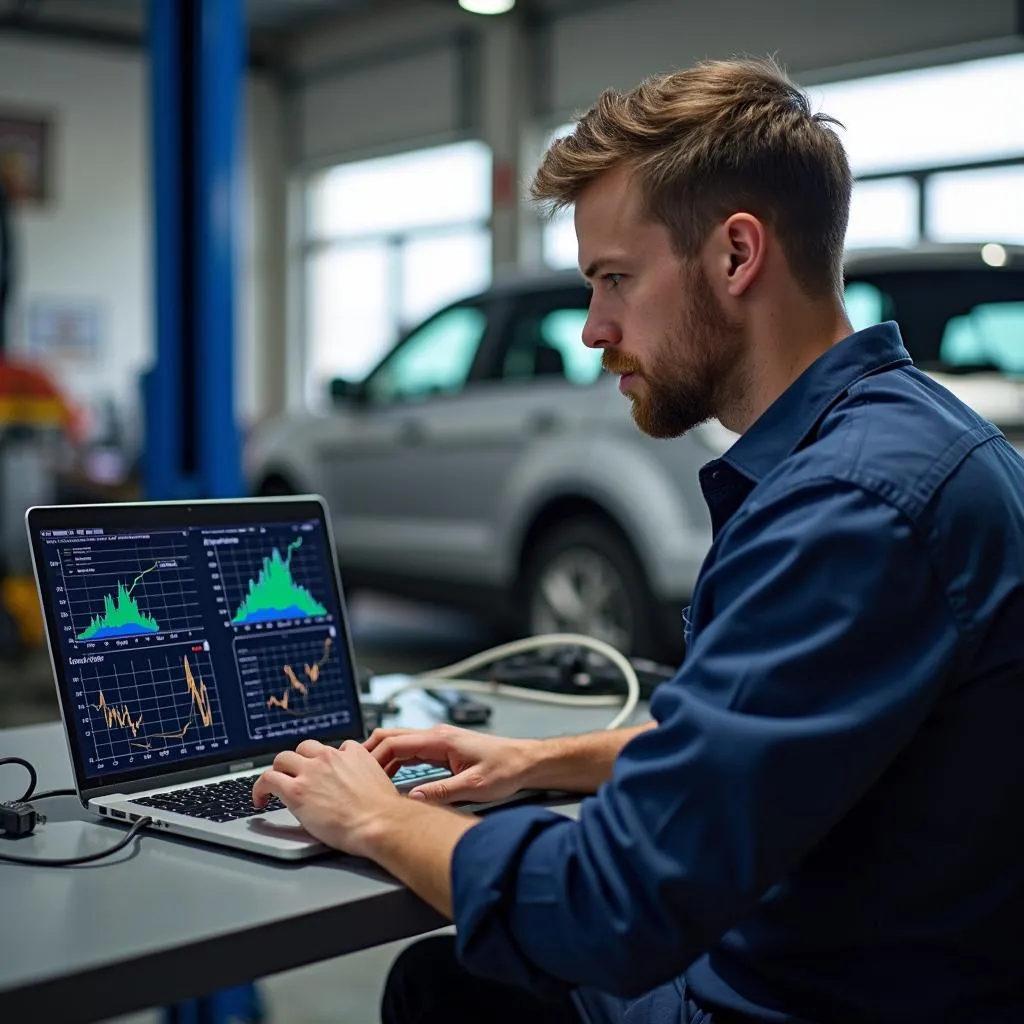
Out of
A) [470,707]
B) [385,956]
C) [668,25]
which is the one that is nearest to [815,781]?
[470,707]

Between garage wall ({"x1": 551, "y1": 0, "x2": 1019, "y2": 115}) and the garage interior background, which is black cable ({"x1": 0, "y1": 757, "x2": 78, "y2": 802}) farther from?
garage wall ({"x1": 551, "y1": 0, "x2": 1019, "y2": 115})

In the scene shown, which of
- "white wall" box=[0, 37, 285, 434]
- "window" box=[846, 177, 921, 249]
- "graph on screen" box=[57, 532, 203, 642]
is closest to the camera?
"graph on screen" box=[57, 532, 203, 642]

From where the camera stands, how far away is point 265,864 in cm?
121

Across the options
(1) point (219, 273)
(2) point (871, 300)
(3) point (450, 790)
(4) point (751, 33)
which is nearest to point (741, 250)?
(3) point (450, 790)

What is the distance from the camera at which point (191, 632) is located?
58.9 inches

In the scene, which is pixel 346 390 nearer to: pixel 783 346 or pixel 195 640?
pixel 195 640

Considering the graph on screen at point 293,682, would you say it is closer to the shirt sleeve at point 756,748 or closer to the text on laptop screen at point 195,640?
the text on laptop screen at point 195,640

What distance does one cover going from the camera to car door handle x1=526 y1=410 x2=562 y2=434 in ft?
16.9

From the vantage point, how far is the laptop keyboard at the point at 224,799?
1319 mm

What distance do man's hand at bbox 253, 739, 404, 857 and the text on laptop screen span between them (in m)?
0.20

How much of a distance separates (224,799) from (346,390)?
4.93 metres

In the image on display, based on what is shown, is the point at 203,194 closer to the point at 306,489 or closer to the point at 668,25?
the point at 306,489

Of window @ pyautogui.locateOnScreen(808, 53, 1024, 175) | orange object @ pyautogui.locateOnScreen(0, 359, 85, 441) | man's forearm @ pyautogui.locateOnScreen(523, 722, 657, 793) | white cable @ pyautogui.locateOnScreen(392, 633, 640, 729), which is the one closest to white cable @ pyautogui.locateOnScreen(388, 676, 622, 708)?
white cable @ pyautogui.locateOnScreen(392, 633, 640, 729)

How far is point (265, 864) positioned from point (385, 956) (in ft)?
6.84
